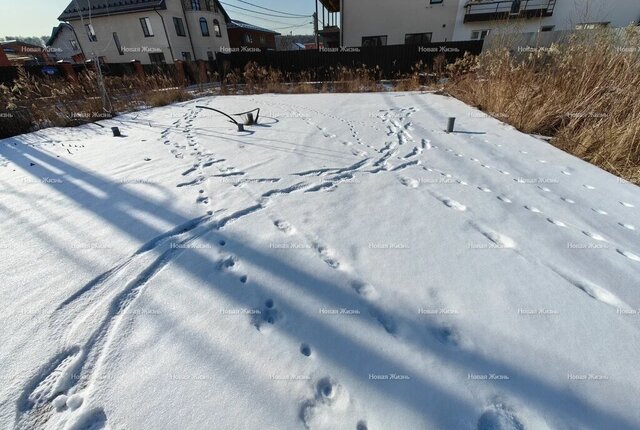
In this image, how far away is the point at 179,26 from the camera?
18.8 m

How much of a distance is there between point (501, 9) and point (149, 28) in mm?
21114

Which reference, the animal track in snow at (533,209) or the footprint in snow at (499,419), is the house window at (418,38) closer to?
the animal track in snow at (533,209)

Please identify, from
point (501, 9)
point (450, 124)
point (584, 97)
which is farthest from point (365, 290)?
point (501, 9)

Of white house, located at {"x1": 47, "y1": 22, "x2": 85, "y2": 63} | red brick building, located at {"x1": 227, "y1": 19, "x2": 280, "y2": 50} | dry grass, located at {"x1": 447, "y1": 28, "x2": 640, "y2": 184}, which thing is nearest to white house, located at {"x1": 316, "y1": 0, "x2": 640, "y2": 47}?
dry grass, located at {"x1": 447, "y1": 28, "x2": 640, "y2": 184}

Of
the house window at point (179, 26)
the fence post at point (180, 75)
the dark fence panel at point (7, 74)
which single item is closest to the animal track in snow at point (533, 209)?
the fence post at point (180, 75)

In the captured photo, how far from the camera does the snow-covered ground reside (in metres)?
1.06

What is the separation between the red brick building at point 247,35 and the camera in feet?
82.5

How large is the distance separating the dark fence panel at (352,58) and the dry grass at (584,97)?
6.48 meters

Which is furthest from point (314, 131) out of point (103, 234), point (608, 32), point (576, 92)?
point (608, 32)

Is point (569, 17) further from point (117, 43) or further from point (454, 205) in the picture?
point (117, 43)

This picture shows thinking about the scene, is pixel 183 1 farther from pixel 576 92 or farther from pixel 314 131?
pixel 576 92

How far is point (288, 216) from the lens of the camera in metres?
2.23

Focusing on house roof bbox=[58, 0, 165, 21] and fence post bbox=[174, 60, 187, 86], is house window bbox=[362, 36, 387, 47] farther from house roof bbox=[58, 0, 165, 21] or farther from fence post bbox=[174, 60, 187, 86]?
house roof bbox=[58, 0, 165, 21]

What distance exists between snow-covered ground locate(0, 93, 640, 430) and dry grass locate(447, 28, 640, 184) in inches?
18.9
